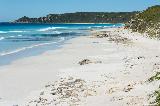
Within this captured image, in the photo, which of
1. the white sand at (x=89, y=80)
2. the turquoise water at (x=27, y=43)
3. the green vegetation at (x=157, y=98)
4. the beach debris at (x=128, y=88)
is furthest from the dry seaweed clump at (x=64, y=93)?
the turquoise water at (x=27, y=43)

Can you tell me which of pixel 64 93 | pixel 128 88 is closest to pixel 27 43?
pixel 64 93

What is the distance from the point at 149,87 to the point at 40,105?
3.28m

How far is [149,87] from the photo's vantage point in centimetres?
1329

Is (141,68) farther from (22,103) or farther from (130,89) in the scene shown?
(22,103)

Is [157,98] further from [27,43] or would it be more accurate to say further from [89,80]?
[27,43]

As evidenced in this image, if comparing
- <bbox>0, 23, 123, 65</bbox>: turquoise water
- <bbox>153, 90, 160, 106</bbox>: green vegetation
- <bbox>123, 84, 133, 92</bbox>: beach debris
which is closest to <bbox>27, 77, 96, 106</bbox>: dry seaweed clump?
<bbox>123, 84, 133, 92</bbox>: beach debris

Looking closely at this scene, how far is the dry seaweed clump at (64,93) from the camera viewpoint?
13236 millimetres

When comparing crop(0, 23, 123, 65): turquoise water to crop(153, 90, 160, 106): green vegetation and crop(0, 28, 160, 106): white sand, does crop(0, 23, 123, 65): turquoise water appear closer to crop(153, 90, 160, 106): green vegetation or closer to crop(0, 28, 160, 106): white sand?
crop(0, 28, 160, 106): white sand

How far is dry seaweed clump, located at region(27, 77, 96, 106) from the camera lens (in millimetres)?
13236

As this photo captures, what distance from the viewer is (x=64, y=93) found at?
1462 centimetres

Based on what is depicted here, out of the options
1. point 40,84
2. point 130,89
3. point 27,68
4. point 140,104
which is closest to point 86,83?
point 40,84

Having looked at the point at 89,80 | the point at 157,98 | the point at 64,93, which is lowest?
the point at 89,80

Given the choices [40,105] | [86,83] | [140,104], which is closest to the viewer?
[140,104]

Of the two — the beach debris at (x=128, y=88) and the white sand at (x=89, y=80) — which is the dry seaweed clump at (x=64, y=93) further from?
the beach debris at (x=128, y=88)
